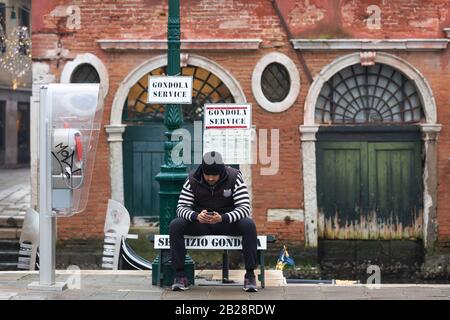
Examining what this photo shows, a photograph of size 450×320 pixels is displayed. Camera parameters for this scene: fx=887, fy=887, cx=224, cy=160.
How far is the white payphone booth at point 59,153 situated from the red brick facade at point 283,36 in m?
5.89

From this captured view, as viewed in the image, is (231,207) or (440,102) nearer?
(231,207)

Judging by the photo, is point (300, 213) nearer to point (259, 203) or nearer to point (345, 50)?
point (259, 203)

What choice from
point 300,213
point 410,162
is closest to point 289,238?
point 300,213

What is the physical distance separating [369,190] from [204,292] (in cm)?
639

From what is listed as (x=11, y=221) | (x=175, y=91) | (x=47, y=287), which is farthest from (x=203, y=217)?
(x=11, y=221)

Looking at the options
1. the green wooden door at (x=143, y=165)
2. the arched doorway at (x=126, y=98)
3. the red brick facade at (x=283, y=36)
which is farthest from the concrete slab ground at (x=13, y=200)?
the red brick facade at (x=283, y=36)

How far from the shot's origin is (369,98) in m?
14.5

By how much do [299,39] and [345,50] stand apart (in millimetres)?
757

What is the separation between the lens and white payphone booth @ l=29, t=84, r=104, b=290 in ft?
27.5

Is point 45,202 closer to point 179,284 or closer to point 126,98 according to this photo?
point 179,284

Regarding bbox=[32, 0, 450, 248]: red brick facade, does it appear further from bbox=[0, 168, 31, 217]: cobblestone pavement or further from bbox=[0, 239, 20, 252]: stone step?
bbox=[0, 168, 31, 217]: cobblestone pavement

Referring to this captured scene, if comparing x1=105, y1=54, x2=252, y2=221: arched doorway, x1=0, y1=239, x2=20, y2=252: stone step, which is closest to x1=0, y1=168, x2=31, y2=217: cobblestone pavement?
x1=0, y1=239, x2=20, y2=252: stone step

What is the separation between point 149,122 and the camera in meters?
14.5

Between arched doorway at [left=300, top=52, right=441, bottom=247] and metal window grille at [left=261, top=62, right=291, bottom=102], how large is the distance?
1.40ft
